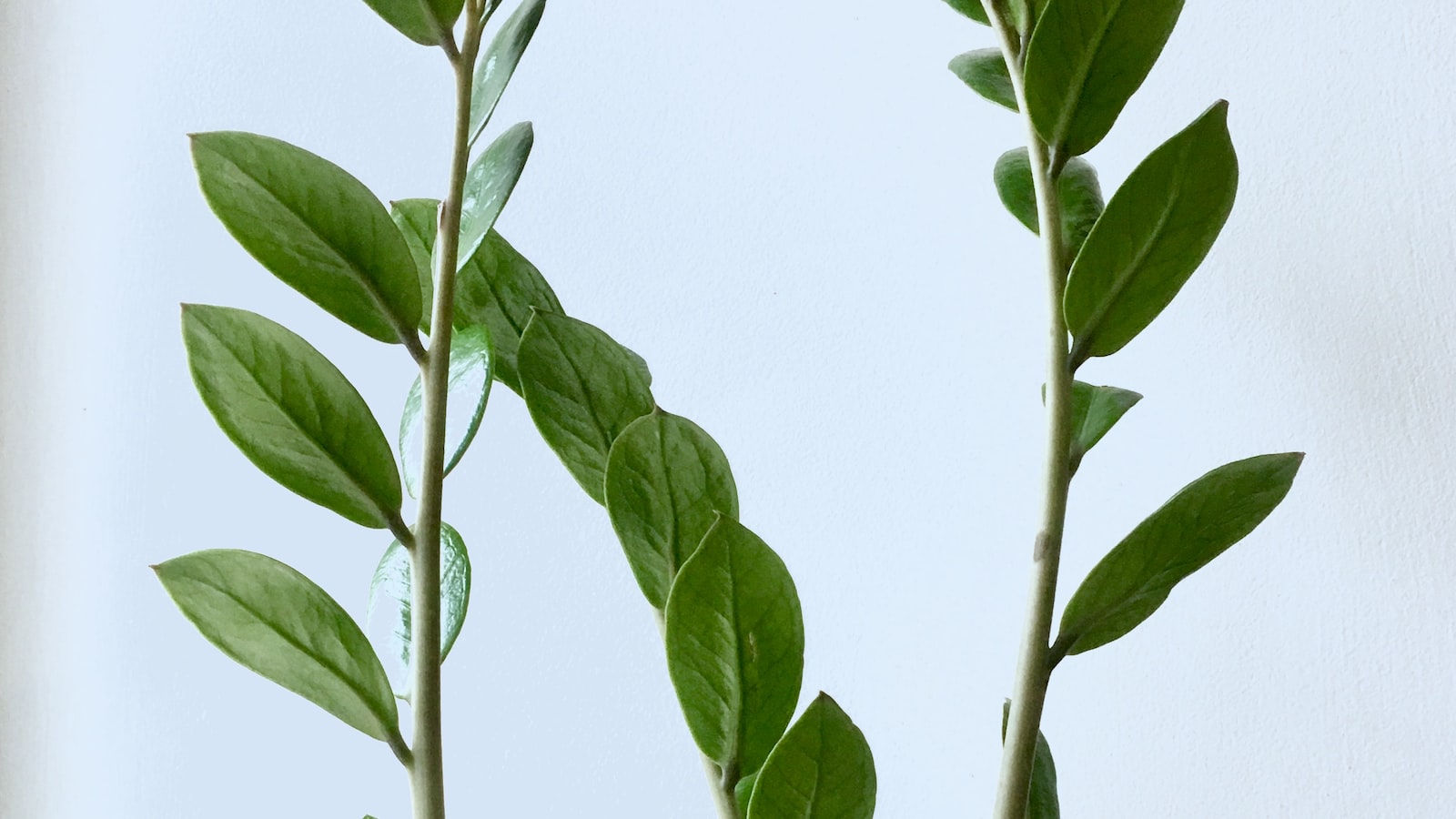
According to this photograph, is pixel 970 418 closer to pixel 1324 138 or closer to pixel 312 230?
pixel 1324 138

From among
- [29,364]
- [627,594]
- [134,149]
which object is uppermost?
[134,149]

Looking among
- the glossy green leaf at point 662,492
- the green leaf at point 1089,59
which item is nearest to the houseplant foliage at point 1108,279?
the green leaf at point 1089,59

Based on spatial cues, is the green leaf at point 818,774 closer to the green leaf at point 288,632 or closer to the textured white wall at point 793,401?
the green leaf at point 288,632

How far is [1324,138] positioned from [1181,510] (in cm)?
26

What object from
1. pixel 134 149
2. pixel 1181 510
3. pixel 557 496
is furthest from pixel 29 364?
pixel 1181 510

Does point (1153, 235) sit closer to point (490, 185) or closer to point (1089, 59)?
point (1089, 59)

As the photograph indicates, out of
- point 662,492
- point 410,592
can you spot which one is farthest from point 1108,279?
point 410,592

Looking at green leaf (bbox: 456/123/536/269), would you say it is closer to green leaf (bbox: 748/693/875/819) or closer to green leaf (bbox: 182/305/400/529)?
green leaf (bbox: 182/305/400/529)

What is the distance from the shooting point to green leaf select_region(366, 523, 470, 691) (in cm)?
38

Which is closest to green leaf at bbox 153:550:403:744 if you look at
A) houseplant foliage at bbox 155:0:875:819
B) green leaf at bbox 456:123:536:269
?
houseplant foliage at bbox 155:0:875:819

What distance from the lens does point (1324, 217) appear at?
51 centimetres

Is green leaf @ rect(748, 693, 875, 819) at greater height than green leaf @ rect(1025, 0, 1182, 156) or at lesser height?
lesser

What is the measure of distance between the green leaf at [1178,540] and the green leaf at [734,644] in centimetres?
9

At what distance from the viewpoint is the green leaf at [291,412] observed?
34cm
